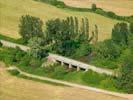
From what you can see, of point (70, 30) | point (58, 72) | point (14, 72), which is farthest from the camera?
point (70, 30)

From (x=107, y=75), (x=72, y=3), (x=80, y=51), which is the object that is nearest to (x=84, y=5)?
(x=72, y=3)

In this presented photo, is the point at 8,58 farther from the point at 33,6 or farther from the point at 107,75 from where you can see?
the point at 33,6

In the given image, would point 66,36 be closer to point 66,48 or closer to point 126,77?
point 66,48

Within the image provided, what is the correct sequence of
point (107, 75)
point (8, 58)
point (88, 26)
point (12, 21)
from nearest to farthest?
point (107, 75), point (8, 58), point (88, 26), point (12, 21)

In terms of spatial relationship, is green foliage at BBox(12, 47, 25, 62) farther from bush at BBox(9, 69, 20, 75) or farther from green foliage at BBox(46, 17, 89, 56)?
green foliage at BBox(46, 17, 89, 56)

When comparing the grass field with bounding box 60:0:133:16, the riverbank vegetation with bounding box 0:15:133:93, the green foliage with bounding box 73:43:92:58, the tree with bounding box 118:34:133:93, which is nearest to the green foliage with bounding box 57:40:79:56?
the riverbank vegetation with bounding box 0:15:133:93

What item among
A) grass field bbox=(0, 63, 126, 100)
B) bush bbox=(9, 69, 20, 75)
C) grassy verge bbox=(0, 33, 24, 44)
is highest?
grassy verge bbox=(0, 33, 24, 44)

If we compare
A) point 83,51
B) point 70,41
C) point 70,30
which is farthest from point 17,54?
point 83,51
